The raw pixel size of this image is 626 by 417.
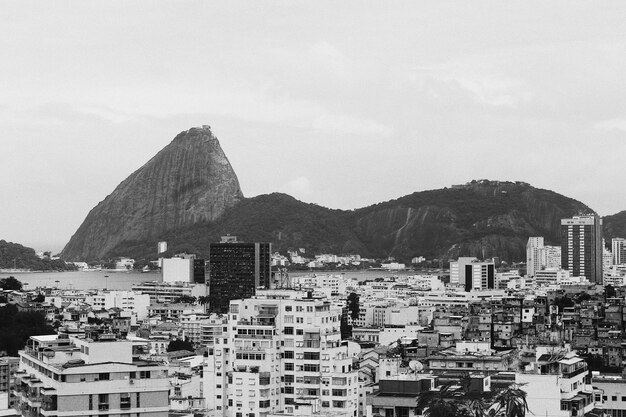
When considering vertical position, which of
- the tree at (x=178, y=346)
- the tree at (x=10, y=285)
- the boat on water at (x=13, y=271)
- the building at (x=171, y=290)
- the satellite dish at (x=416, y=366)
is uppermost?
the boat on water at (x=13, y=271)

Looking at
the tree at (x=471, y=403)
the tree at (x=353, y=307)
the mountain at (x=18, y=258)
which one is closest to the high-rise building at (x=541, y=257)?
the tree at (x=353, y=307)

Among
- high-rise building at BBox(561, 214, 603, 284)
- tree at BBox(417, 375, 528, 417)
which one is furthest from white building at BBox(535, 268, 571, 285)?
tree at BBox(417, 375, 528, 417)

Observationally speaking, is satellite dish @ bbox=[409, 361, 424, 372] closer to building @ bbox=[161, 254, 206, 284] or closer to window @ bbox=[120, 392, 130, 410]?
window @ bbox=[120, 392, 130, 410]

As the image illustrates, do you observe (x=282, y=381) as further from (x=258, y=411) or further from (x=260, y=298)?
(x=260, y=298)

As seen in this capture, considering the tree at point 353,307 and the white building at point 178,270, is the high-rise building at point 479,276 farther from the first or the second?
the white building at point 178,270

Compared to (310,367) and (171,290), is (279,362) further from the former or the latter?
(171,290)

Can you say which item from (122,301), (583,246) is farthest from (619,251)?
(122,301)

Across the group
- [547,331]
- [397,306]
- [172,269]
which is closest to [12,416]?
[547,331]

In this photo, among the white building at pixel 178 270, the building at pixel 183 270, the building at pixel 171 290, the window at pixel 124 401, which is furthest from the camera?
the white building at pixel 178 270
